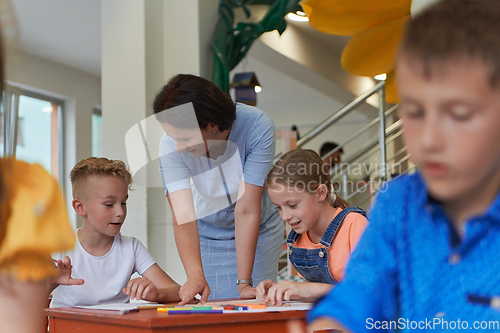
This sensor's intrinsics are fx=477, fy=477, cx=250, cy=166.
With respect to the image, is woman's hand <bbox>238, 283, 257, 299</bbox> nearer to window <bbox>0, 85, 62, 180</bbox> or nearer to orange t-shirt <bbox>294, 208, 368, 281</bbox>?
orange t-shirt <bbox>294, 208, 368, 281</bbox>

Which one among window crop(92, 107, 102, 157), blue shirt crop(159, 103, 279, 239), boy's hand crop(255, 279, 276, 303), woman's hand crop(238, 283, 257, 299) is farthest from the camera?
window crop(92, 107, 102, 157)

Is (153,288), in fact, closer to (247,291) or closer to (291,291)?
(247,291)

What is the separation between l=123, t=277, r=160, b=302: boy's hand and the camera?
112 cm

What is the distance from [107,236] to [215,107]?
0.50 m

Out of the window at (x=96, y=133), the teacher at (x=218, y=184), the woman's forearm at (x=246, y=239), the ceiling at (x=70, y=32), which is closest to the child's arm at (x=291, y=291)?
the teacher at (x=218, y=184)

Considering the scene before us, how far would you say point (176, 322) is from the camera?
700 mm

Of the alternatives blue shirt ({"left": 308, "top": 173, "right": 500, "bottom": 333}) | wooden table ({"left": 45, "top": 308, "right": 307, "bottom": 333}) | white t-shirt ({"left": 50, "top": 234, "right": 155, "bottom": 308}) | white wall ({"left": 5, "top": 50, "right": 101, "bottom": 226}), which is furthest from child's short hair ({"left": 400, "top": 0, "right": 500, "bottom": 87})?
white wall ({"left": 5, "top": 50, "right": 101, "bottom": 226})

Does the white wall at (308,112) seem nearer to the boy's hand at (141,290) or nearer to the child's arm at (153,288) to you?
the child's arm at (153,288)

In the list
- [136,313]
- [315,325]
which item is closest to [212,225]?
[136,313]

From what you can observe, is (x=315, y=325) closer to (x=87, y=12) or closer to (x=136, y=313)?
(x=136, y=313)

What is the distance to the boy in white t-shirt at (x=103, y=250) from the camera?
126 cm

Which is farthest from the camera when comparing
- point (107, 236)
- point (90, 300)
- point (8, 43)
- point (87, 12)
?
point (87, 12)

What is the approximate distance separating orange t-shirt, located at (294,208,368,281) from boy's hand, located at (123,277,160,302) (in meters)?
0.44

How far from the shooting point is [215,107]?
1270 mm
